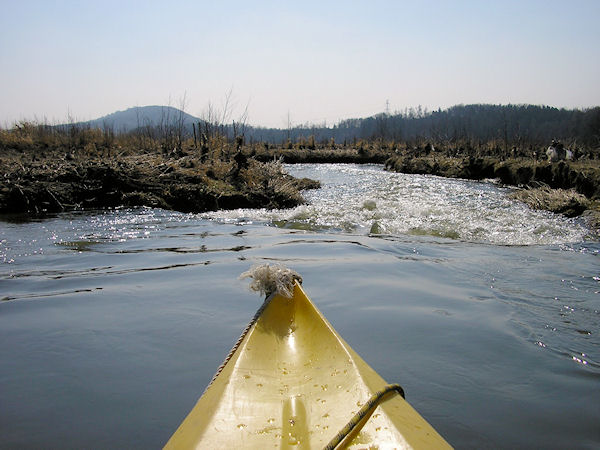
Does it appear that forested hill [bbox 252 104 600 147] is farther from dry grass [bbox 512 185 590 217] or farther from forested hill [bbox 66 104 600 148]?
dry grass [bbox 512 185 590 217]

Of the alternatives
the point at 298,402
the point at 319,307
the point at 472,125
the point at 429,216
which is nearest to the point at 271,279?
the point at 298,402

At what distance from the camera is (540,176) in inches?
590

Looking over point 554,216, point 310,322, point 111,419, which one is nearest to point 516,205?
point 554,216

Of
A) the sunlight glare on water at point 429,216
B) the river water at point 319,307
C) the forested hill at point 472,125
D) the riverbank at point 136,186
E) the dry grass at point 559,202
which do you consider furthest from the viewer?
the forested hill at point 472,125

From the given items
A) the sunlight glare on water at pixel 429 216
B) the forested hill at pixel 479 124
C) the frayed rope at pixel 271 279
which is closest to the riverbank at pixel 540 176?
the sunlight glare on water at pixel 429 216

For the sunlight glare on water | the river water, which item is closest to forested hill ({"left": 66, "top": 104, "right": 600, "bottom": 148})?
the sunlight glare on water

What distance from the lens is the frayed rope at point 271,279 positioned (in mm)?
2570

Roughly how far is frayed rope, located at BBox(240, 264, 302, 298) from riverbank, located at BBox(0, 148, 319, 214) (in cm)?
830

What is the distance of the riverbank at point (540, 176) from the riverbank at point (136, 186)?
21.4 feet

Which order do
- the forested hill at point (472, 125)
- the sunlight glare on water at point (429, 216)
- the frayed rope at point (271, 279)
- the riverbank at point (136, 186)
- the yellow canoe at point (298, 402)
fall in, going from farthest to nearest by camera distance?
the forested hill at point (472, 125)
the riverbank at point (136, 186)
the sunlight glare on water at point (429, 216)
the frayed rope at point (271, 279)
the yellow canoe at point (298, 402)

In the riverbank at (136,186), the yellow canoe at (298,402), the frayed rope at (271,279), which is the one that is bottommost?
the yellow canoe at (298,402)

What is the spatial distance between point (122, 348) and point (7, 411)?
0.84m

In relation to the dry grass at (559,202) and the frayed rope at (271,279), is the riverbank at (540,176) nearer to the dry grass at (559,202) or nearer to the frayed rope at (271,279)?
the dry grass at (559,202)

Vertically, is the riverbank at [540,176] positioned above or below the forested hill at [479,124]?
below
